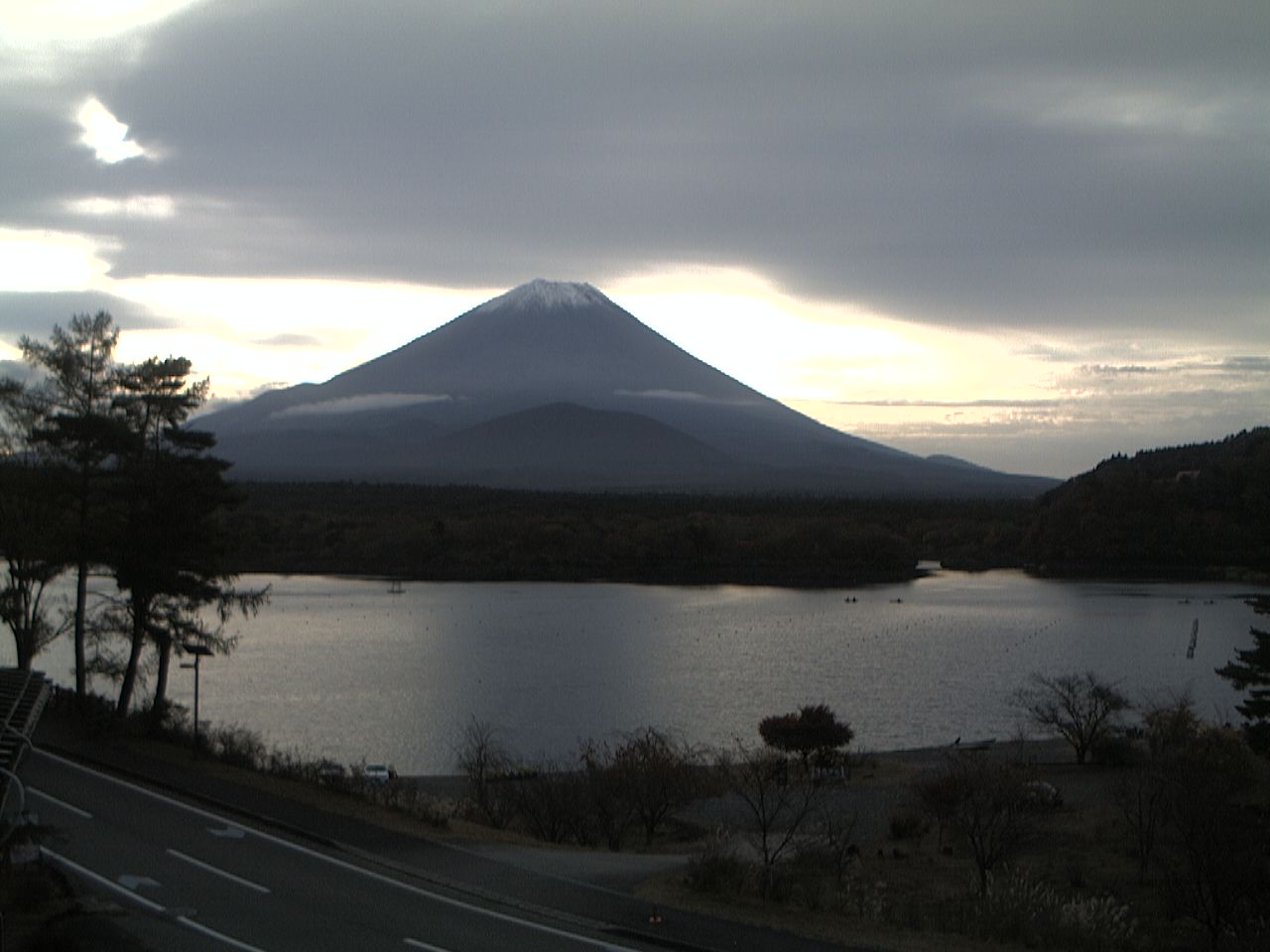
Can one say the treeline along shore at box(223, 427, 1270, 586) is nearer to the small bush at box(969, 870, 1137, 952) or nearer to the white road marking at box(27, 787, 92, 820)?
the white road marking at box(27, 787, 92, 820)

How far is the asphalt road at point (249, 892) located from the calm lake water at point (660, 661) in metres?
A: 11.2

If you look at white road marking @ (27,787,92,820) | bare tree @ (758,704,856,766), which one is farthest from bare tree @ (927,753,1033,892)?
white road marking @ (27,787,92,820)

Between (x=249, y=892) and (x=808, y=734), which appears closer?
(x=249, y=892)

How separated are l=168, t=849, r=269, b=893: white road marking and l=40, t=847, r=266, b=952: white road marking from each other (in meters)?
0.68

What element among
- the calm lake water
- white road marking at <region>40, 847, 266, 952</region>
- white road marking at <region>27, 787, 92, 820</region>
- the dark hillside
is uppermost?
the dark hillside

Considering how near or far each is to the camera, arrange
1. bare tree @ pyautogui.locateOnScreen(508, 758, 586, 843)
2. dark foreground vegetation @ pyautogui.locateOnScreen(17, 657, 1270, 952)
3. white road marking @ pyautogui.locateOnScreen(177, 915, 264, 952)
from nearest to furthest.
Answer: white road marking @ pyautogui.locateOnScreen(177, 915, 264, 952)
dark foreground vegetation @ pyautogui.locateOnScreen(17, 657, 1270, 952)
bare tree @ pyautogui.locateOnScreen(508, 758, 586, 843)

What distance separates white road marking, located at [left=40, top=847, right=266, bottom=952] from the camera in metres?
7.76

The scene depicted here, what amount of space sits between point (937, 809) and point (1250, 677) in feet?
14.7

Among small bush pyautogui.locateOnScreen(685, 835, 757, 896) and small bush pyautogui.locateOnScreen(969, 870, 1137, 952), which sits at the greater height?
small bush pyautogui.locateOnScreen(685, 835, 757, 896)

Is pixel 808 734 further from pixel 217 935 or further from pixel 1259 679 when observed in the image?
pixel 217 935

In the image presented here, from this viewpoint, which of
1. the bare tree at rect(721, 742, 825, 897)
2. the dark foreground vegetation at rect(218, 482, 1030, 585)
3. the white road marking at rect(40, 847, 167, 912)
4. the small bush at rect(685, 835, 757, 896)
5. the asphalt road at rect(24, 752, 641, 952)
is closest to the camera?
the asphalt road at rect(24, 752, 641, 952)

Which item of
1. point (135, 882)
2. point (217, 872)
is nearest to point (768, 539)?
point (217, 872)

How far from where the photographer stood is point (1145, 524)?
259ft

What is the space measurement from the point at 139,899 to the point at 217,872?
2.75ft
